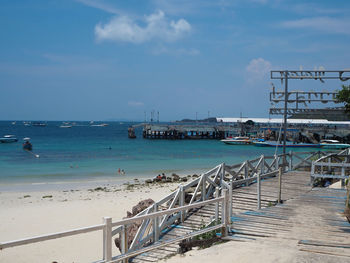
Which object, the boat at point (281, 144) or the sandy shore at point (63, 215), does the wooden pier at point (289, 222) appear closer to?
the sandy shore at point (63, 215)

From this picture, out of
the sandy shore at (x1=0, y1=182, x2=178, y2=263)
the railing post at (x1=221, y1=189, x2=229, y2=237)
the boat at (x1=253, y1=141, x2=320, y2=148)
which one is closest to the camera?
the railing post at (x1=221, y1=189, x2=229, y2=237)

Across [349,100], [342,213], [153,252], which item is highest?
[349,100]

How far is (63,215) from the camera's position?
19.3 m

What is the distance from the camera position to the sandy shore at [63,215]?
43.6 feet

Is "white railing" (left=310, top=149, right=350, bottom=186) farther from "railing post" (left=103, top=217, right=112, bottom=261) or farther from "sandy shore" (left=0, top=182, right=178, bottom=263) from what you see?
"railing post" (left=103, top=217, right=112, bottom=261)

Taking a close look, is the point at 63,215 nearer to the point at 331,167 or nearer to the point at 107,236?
the point at 331,167

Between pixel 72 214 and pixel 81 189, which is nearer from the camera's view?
pixel 72 214

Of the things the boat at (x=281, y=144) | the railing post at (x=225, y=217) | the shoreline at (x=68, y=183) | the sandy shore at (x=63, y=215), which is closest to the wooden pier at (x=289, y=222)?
the railing post at (x=225, y=217)

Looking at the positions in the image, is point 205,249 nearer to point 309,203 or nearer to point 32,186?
point 309,203

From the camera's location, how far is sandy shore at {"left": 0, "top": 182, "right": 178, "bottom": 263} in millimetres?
13281

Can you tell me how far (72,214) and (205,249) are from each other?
42.7ft

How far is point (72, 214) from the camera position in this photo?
19.4 m

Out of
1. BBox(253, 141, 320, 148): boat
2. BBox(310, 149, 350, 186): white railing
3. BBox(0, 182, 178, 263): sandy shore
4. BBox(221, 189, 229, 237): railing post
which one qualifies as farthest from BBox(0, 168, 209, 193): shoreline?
BBox(253, 141, 320, 148): boat

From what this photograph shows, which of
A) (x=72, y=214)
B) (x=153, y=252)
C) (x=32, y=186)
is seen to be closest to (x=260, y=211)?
(x=153, y=252)
